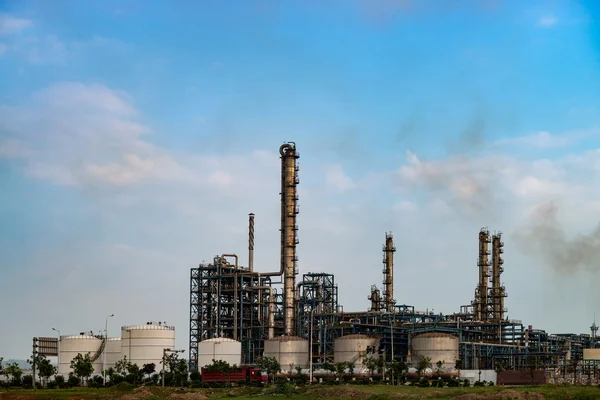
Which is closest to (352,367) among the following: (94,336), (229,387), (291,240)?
(229,387)

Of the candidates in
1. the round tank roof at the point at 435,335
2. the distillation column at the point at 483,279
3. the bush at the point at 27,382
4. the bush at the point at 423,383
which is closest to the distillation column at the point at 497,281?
the distillation column at the point at 483,279

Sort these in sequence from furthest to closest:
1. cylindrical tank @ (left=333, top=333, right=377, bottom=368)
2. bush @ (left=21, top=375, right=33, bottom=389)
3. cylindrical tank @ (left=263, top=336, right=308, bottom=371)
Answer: cylindrical tank @ (left=263, top=336, right=308, bottom=371)
cylindrical tank @ (left=333, top=333, right=377, bottom=368)
bush @ (left=21, top=375, right=33, bottom=389)

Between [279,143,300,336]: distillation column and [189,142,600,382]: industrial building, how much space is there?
16 centimetres

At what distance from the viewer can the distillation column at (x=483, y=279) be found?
528ft

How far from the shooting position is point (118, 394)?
101625mm

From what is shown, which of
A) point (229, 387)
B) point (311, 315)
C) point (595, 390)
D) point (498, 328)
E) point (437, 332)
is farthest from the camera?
point (498, 328)

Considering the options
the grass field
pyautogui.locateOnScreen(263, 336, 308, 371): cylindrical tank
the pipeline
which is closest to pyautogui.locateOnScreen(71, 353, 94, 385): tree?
the grass field

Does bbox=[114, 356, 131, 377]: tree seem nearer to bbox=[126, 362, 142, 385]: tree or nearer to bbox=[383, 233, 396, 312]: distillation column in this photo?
bbox=[126, 362, 142, 385]: tree

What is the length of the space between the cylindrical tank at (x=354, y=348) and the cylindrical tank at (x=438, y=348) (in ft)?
23.3

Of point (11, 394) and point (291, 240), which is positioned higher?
point (291, 240)

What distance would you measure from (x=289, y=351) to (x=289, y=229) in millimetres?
20726

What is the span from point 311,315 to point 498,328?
1398 inches

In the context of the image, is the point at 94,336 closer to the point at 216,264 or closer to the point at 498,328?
the point at 216,264

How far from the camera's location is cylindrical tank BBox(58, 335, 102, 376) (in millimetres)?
138625
